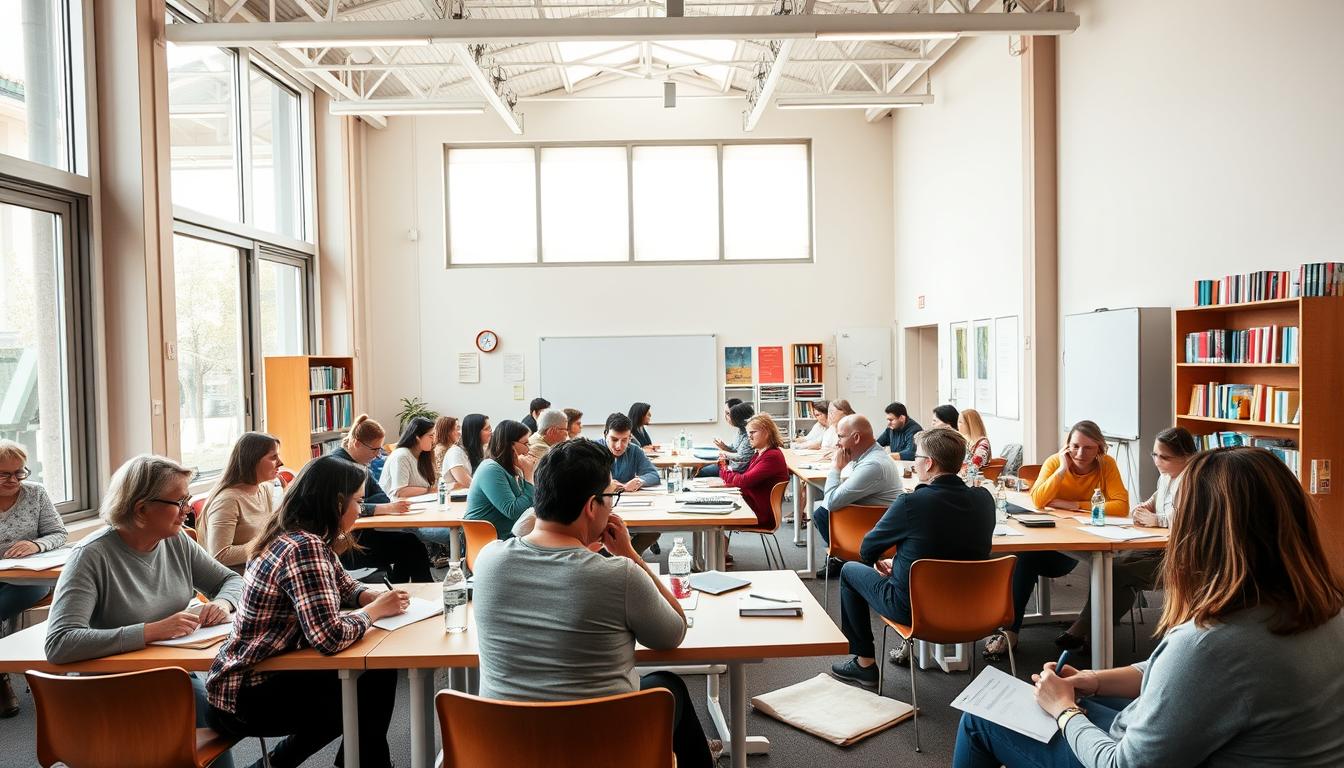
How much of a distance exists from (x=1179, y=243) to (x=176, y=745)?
6210 mm

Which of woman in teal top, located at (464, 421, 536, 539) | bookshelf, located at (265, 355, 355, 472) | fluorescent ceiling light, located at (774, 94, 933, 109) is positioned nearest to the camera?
woman in teal top, located at (464, 421, 536, 539)

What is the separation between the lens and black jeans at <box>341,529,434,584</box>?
5324 mm

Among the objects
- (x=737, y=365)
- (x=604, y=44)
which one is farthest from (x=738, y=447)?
(x=604, y=44)

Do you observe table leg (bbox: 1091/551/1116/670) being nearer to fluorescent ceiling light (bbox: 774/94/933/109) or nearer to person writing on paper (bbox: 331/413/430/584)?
person writing on paper (bbox: 331/413/430/584)

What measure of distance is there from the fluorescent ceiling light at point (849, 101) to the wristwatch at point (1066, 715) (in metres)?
7.68

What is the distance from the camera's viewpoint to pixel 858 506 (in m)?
4.62

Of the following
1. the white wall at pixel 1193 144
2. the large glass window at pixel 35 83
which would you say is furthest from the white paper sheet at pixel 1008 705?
the large glass window at pixel 35 83

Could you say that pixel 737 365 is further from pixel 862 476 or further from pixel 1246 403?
pixel 1246 403

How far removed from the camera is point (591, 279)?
35.7ft

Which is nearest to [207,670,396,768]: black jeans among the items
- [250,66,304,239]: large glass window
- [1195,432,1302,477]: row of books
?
[1195,432,1302,477]: row of books

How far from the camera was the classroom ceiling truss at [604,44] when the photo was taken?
5996 mm

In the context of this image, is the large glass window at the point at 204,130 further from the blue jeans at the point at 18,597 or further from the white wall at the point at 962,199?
the white wall at the point at 962,199

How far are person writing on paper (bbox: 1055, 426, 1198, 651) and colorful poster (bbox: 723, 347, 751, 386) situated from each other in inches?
259

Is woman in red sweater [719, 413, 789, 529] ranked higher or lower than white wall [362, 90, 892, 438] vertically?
lower
